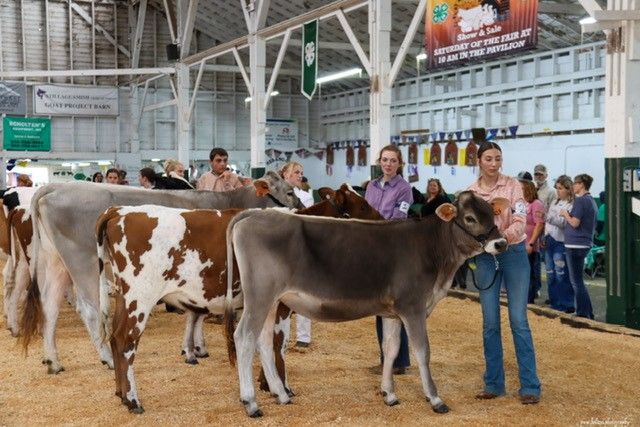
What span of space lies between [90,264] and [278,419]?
2.39 metres

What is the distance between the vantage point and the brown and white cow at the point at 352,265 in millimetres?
5066

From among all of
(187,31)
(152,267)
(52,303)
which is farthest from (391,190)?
(187,31)

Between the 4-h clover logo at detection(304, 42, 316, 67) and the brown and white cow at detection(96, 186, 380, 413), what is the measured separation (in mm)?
8303

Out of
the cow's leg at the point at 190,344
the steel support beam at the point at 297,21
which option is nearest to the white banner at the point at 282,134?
the steel support beam at the point at 297,21

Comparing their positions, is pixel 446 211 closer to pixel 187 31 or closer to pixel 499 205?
pixel 499 205

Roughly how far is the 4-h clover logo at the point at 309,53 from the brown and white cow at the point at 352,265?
8.53 metres

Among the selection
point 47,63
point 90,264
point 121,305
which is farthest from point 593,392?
point 47,63

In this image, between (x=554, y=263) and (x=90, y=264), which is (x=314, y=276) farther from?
(x=554, y=263)

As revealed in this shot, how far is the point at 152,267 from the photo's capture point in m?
5.38

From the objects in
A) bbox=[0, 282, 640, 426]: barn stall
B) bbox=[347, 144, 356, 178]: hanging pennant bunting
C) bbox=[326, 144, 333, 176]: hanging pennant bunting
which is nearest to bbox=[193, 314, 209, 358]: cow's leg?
bbox=[0, 282, 640, 426]: barn stall

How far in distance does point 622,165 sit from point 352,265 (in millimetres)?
4165

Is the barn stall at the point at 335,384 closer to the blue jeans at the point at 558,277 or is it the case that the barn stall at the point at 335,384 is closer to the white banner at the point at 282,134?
the blue jeans at the point at 558,277

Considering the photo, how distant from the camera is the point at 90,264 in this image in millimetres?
6578

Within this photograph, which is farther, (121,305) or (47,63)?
(47,63)
